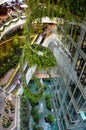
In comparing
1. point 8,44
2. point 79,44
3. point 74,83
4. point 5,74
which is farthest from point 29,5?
point 8,44

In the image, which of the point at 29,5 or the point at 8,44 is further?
the point at 8,44

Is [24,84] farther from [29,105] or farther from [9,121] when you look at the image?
[29,105]

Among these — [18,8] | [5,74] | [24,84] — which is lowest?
[5,74]

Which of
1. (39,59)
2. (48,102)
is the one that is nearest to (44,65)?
(39,59)

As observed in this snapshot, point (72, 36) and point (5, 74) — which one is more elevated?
point (72, 36)

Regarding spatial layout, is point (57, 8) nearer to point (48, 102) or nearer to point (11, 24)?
point (48, 102)

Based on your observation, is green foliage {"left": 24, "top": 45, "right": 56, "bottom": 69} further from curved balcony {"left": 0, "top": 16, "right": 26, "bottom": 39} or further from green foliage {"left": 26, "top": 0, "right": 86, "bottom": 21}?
curved balcony {"left": 0, "top": 16, "right": 26, "bottom": 39}

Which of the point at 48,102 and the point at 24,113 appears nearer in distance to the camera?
the point at 24,113

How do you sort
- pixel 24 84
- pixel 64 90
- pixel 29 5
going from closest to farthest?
pixel 29 5 < pixel 24 84 < pixel 64 90
